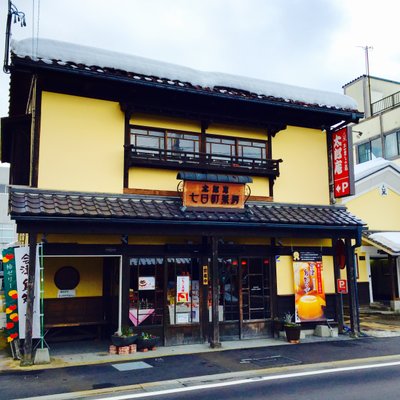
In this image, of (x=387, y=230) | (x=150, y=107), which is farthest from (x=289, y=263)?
(x=387, y=230)

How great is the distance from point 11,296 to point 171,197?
16.4ft

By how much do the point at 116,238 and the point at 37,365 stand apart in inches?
149

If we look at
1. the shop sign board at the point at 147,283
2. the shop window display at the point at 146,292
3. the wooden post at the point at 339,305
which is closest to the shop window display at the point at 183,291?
the shop window display at the point at 146,292

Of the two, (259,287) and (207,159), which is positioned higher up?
(207,159)

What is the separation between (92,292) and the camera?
42.7 ft

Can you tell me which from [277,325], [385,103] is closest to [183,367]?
[277,325]

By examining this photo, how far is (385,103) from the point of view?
34062mm

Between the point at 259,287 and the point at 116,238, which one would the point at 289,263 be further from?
the point at 116,238

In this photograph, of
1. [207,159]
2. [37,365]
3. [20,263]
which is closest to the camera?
[37,365]

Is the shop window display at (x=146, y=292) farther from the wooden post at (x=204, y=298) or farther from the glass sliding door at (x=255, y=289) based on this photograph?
the glass sliding door at (x=255, y=289)

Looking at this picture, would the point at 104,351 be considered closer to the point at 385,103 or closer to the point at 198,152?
the point at 198,152

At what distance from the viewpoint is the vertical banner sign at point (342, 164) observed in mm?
14359

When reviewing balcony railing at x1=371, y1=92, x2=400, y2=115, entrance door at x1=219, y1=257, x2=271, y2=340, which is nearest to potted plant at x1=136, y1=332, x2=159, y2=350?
entrance door at x1=219, y1=257, x2=271, y2=340

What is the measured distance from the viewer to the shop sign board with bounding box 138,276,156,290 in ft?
40.7
